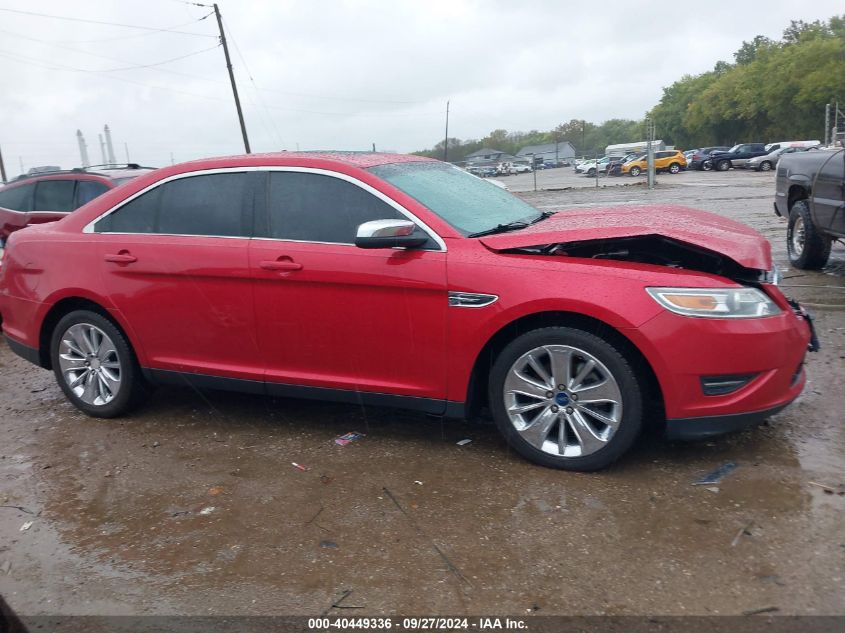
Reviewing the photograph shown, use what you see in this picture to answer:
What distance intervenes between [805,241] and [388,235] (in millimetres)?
6227

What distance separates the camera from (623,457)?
3842 millimetres

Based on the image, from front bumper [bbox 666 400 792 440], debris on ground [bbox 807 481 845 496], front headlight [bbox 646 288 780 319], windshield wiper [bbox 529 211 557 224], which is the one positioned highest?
windshield wiper [bbox 529 211 557 224]

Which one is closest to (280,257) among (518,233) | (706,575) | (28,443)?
(518,233)

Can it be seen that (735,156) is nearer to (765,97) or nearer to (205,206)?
(765,97)

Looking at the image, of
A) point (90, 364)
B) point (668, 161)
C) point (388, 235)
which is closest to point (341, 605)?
point (388, 235)

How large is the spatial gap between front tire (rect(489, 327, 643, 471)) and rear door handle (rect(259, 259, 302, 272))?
1.23 m

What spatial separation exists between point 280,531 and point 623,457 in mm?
1775

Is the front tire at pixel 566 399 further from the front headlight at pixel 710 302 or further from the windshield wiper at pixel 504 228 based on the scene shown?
the windshield wiper at pixel 504 228

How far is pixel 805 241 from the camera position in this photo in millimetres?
8125

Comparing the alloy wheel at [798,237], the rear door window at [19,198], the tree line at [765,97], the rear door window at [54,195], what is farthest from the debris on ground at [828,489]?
the tree line at [765,97]

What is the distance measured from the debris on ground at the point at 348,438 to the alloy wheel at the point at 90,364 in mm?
1556

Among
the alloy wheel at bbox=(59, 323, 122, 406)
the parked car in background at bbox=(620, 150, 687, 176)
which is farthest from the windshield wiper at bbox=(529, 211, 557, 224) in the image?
the parked car in background at bbox=(620, 150, 687, 176)

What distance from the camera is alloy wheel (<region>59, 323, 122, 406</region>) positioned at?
15.6ft

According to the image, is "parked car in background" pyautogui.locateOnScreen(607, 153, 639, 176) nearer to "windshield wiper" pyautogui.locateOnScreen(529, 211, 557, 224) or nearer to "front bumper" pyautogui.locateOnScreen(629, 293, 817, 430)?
"windshield wiper" pyautogui.locateOnScreen(529, 211, 557, 224)
